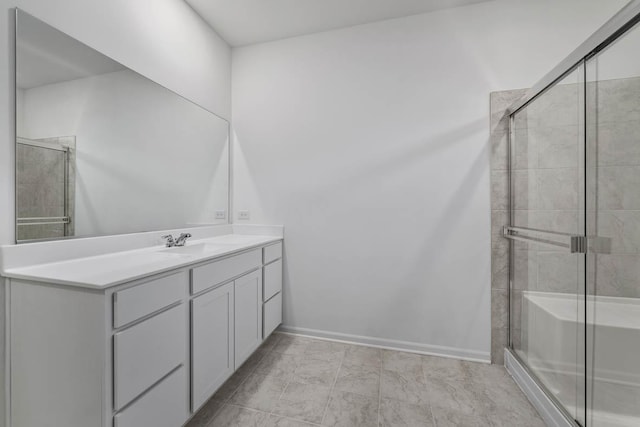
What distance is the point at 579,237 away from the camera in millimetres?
1188

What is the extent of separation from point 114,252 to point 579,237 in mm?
2293

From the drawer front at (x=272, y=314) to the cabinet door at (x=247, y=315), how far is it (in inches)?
2.7

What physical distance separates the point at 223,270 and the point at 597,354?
5.72 feet

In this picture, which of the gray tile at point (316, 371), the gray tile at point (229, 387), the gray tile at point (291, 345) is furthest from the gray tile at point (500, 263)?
the gray tile at point (229, 387)

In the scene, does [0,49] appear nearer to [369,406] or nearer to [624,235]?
[369,406]

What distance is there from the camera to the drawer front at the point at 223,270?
128 centimetres

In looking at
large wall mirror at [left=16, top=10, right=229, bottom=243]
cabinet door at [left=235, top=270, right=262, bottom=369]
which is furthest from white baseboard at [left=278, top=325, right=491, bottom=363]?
large wall mirror at [left=16, top=10, right=229, bottom=243]

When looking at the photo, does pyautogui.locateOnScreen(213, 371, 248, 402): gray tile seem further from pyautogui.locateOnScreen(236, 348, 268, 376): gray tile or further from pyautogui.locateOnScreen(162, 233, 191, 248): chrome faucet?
pyautogui.locateOnScreen(162, 233, 191, 248): chrome faucet

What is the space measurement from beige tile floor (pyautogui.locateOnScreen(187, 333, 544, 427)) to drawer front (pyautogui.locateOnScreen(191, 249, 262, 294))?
0.70 meters

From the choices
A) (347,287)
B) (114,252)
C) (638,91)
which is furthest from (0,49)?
(638,91)

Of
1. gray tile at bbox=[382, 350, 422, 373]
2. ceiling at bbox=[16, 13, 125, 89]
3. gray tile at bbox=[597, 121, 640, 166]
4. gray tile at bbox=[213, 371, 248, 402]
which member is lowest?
gray tile at bbox=[382, 350, 422, 373]

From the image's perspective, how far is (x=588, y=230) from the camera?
3.76 feet

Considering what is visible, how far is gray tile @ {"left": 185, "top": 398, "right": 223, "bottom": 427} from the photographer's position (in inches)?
53.2

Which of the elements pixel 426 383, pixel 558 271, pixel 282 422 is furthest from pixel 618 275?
pixel 282 422
